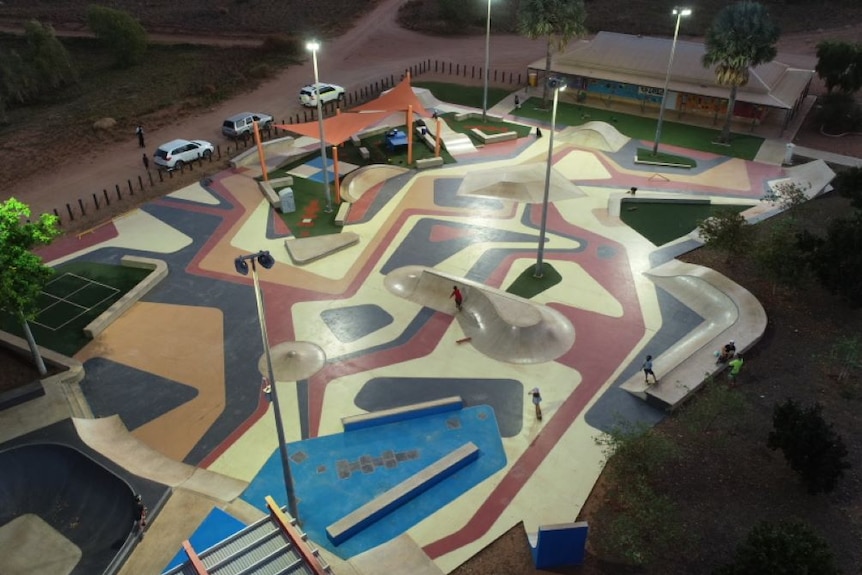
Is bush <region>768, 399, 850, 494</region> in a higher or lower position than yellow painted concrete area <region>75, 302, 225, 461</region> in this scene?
higher

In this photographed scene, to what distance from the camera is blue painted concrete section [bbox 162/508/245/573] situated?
17.8 metres

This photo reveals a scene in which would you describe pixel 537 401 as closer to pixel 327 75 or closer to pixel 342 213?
pixel 342 213

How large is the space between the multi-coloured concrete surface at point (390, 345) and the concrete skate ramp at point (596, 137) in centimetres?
558

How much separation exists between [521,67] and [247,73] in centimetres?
2605

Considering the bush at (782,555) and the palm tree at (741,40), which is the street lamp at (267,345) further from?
the palm tree at (741,40)

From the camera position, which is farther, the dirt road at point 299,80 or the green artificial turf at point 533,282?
the dirt road at point 299,80

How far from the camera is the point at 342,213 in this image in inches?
1391

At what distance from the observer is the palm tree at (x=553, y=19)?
46.7 m

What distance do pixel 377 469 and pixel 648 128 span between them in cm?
3758

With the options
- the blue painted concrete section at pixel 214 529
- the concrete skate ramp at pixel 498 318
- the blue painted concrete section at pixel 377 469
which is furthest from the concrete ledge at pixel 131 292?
the blue painted concrete section at pixel 214 529

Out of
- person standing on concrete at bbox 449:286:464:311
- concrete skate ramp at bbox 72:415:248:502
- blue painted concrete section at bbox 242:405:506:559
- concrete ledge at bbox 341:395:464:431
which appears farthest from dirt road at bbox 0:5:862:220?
blue painted concrete section at bbox 242:405:506:559

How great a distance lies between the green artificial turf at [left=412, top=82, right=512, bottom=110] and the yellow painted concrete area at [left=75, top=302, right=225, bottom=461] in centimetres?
3292

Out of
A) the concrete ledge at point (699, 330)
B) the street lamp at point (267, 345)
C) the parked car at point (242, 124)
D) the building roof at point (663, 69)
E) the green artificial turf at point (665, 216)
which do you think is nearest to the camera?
the street lamp at point (267, 345)

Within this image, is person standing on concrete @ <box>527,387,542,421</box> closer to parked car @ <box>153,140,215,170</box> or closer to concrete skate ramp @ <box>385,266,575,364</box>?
concrete skate ramp @ <box>385,266,575,364</box>
